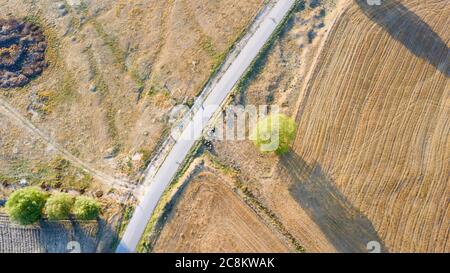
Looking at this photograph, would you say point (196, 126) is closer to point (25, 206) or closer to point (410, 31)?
point (25, 206)

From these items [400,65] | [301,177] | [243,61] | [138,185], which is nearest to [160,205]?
[138,185]

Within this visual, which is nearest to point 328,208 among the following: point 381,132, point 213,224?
point 381,132

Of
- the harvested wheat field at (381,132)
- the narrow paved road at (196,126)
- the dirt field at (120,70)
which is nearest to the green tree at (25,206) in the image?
the dirt field at (120,70)

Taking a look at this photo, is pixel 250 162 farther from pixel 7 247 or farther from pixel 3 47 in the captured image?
pixel 3 47

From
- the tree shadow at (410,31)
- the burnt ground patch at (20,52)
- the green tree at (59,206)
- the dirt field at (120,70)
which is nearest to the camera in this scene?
the green tree at (59,206)

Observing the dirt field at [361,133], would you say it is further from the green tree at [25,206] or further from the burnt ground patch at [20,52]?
the burnt ground patch at [20,52]
